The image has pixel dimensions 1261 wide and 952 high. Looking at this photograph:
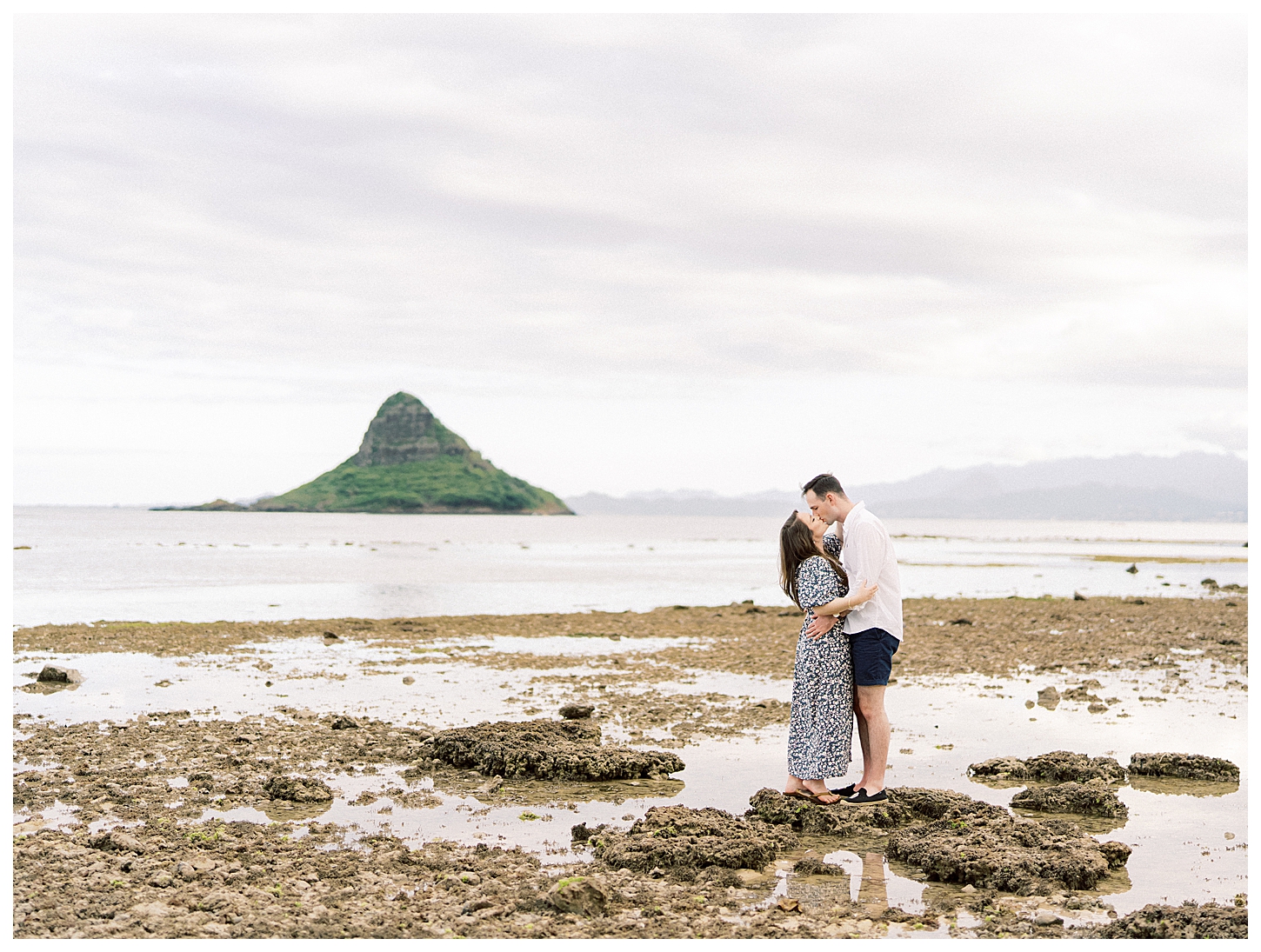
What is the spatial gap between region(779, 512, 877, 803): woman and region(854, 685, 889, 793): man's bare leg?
130mm

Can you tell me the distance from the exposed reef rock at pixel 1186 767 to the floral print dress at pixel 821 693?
3176mm

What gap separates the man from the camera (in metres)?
8.30

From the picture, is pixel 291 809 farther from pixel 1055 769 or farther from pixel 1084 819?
pixel 1055 769

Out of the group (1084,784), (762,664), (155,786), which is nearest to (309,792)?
(155,786)

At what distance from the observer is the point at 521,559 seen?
2486 inches

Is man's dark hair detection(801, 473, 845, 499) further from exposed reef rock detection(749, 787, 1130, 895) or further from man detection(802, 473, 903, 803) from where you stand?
exposed reef rock detection(749, 787, 1130, 895)

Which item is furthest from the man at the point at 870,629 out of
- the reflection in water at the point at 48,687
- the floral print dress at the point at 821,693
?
the reflection in water at the point at 48,687

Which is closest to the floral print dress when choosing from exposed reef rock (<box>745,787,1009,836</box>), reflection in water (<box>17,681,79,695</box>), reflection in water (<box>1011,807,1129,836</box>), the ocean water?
exposed reef rock (<box>745,787,1009,836</box>)

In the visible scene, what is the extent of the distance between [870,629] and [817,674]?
1.98 feet

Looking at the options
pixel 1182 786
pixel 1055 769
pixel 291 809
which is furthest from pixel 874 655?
pixel 291 809

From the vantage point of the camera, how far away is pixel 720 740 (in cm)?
1107

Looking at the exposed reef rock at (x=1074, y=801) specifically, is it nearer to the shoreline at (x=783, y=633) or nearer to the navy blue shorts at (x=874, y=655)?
the navy blue shorts at (x=874, y=655)

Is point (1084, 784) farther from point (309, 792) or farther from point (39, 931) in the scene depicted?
point (39, 931)

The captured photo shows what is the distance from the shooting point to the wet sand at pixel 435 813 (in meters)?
5.75
